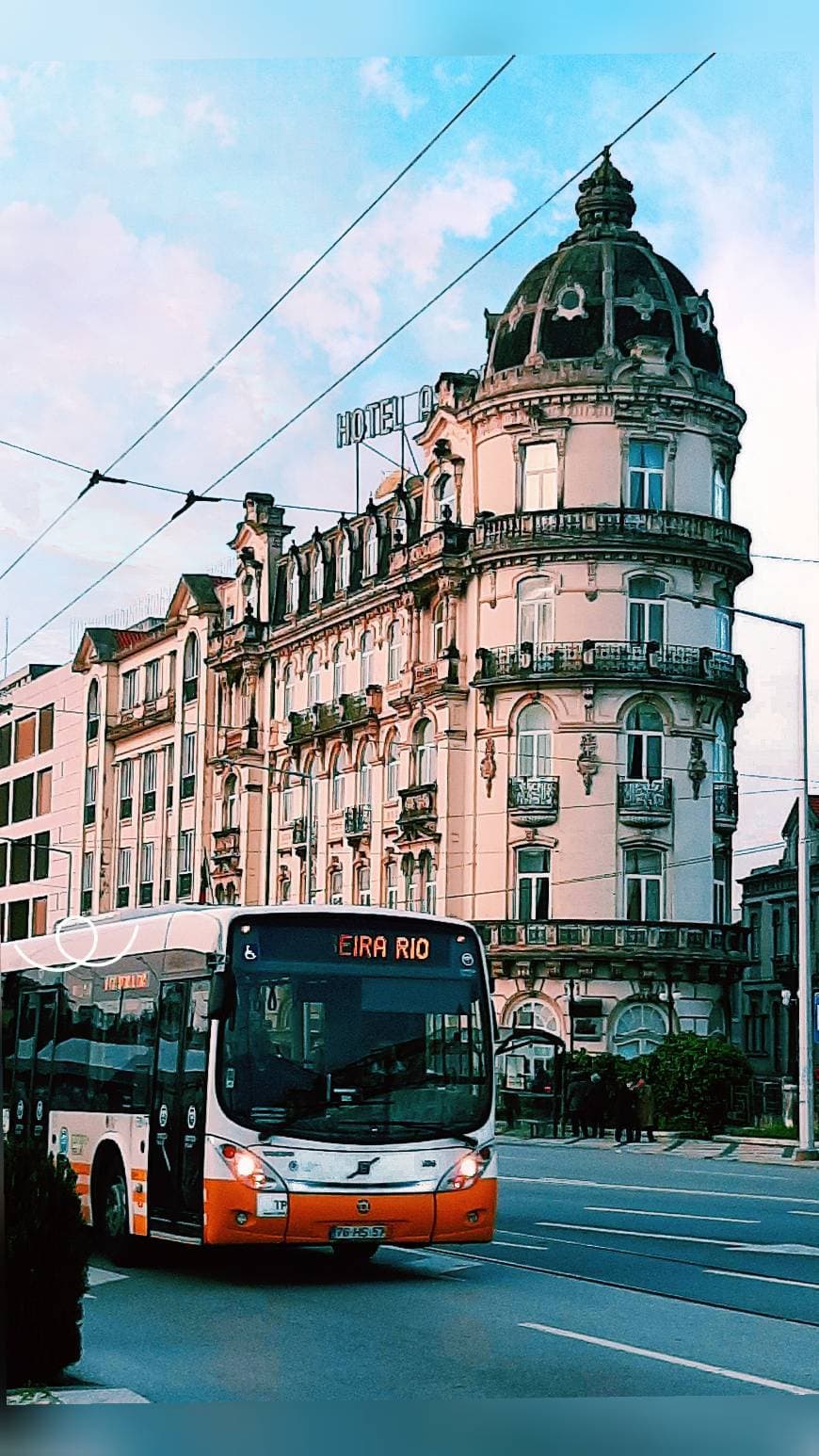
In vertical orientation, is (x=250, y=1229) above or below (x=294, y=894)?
below

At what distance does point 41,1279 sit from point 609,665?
45.3 meters

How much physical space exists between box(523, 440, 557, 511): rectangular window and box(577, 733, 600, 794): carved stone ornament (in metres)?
5.67

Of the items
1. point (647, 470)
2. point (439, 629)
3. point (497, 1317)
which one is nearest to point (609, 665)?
point (647, 470)

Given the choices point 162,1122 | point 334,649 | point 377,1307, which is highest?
point 334,649

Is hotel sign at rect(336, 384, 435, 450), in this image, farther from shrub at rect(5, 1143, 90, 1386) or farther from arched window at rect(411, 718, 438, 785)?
shrub at rect(5, 1143, 90, 1386)

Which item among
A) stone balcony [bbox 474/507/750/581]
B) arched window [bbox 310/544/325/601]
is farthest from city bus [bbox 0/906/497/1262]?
stone balcony [bbox 474/507/750/581]

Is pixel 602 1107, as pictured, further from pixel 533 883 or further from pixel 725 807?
pixel 725 807

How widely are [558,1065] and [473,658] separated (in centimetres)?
1188

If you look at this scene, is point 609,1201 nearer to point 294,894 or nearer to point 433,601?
point 294,894

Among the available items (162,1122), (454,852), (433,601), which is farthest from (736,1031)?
(162,1122)

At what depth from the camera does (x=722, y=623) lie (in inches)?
2224

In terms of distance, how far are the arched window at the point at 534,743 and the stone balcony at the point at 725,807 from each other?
431cm

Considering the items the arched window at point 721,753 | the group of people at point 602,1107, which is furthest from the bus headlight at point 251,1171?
the arched window at point 721,753

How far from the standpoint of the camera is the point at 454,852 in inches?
2146
